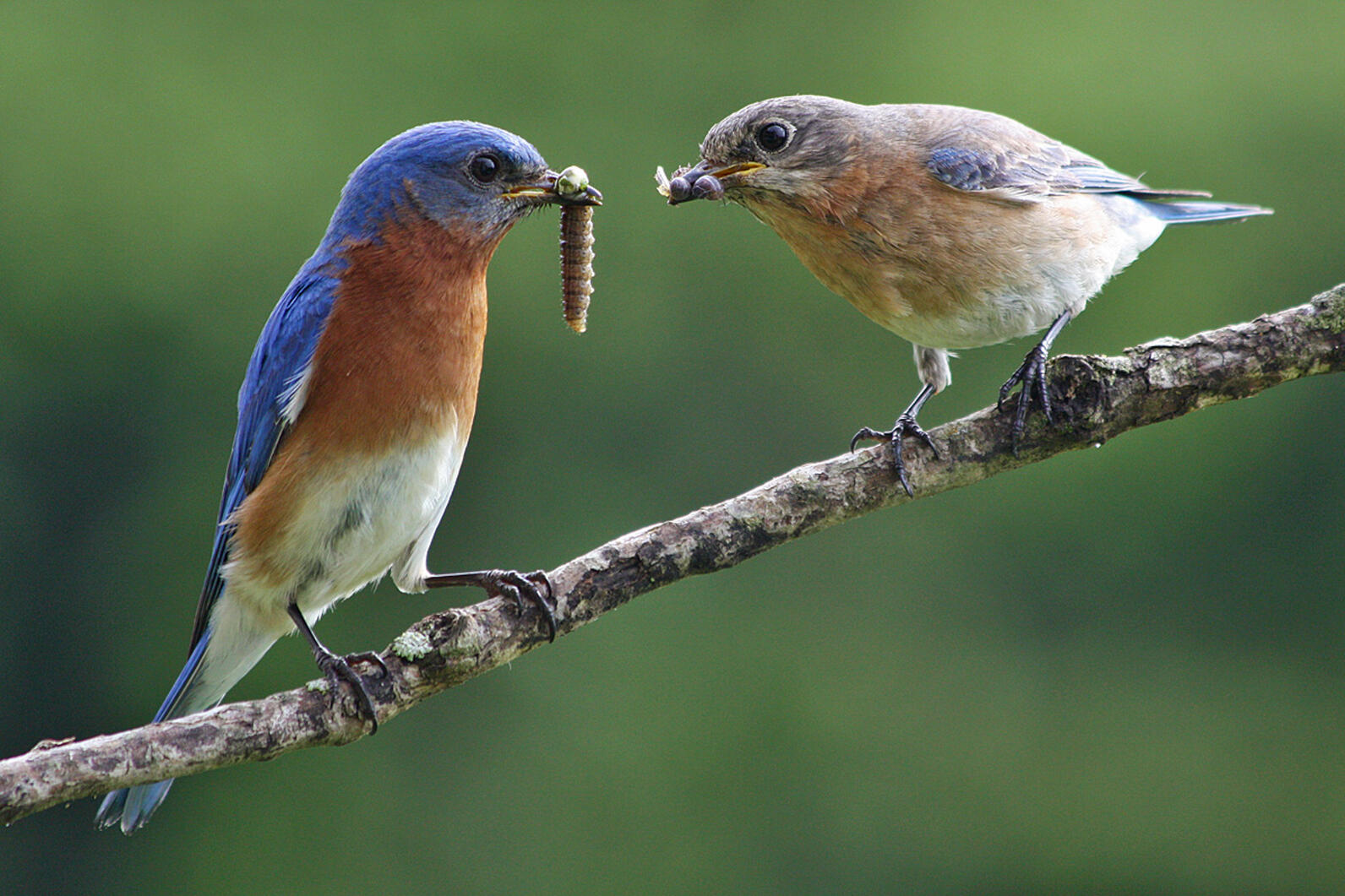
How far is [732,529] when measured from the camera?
11.2ft

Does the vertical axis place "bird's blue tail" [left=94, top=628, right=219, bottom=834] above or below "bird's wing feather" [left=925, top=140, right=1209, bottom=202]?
below

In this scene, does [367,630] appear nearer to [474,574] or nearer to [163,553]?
[163,553]

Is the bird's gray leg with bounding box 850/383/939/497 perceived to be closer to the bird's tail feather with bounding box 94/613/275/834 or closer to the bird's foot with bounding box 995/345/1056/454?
the bird's foot with bounding box 995/345/1056/454

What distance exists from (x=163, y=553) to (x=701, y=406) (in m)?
3.73

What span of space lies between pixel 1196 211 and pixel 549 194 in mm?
2417

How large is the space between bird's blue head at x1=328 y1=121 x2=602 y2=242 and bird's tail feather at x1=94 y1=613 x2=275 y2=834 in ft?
4.02

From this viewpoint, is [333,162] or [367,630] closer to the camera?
[367,630]

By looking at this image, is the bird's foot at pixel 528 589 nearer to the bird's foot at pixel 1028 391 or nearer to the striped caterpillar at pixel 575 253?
the striped caterpillar at pixel 575 253

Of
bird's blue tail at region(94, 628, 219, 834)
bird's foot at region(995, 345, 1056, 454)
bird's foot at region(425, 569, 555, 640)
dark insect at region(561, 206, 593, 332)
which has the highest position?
dark insect at region(561, 206, 593, 332)

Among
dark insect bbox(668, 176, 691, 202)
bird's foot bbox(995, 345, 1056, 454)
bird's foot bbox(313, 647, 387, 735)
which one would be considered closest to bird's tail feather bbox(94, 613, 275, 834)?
bird's foot bbox(313, 647, 387, 735)

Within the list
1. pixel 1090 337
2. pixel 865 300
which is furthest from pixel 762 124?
pixel 1090 337

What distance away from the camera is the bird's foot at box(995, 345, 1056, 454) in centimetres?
360

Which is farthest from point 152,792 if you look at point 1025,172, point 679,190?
point 1025,172

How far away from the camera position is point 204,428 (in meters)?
9.01
